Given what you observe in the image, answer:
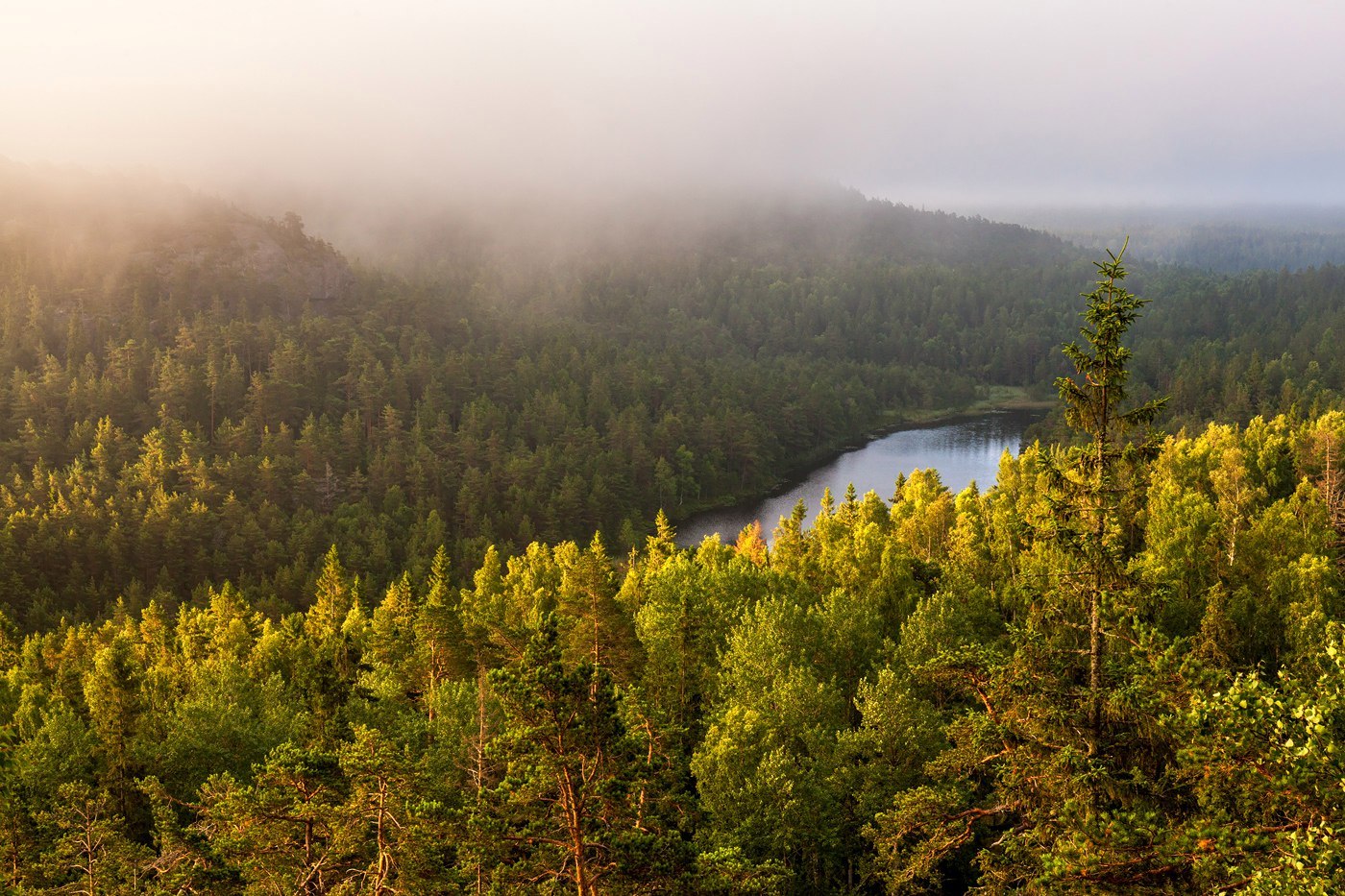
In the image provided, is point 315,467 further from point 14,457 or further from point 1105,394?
point 1105,394

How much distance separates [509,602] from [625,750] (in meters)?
49.5

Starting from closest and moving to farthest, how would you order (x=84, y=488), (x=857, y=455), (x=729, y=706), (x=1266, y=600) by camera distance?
(x=729, y=706) → (x=1266, y=600) → (x=84, y=488) → (x=857, y=455)

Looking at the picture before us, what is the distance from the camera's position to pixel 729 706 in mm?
42250

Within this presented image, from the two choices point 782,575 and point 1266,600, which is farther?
point 782,575

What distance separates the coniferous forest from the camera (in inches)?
799

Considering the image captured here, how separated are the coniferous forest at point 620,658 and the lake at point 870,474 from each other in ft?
34.0

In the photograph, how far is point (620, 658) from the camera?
49.5m

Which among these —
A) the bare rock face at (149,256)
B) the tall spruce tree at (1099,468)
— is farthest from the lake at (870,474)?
the tall spruce tree at (1099,468)

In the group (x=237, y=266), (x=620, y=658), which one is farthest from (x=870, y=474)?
(x=237, y=266)

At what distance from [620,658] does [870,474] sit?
399 feet

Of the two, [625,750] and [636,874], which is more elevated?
[625,750]

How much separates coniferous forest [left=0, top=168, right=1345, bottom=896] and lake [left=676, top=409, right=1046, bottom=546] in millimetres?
10365

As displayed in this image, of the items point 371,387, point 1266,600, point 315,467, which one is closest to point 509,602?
point 1266,600

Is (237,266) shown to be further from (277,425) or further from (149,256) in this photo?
(277,425)
